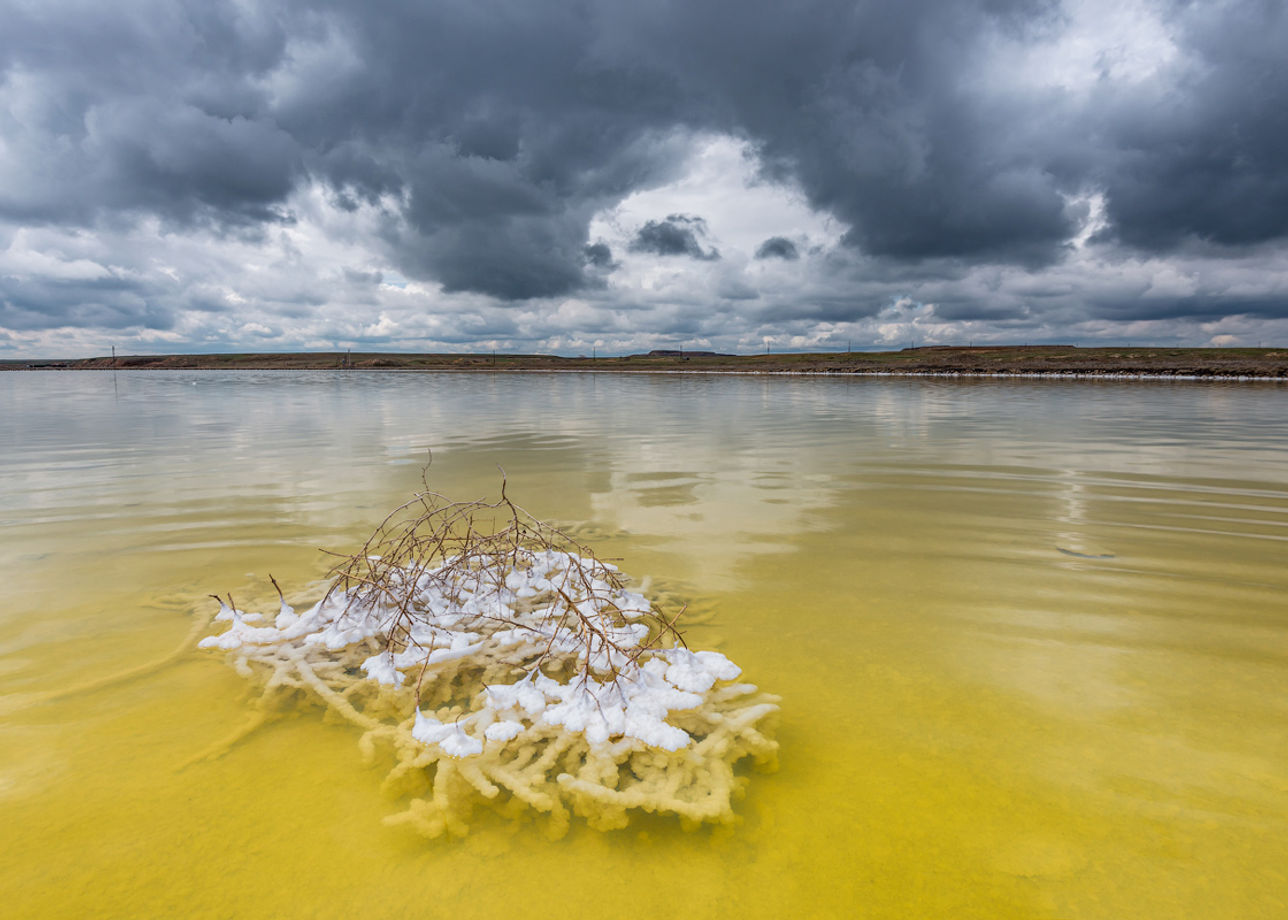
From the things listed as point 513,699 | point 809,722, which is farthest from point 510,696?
point 809,722

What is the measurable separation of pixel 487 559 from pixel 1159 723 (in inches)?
187

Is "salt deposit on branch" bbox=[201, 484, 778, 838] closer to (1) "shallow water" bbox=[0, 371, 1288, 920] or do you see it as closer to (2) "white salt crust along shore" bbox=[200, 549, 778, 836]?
(2) "white salt crust along shore" bbox=[200, 549, 778, 836]

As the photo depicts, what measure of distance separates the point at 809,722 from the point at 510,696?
→ 5.56 ft

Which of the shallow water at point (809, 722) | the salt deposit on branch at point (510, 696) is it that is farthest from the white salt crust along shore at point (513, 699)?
the shallow water at point (809, 722)

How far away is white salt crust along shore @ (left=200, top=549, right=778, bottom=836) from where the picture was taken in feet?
8.71

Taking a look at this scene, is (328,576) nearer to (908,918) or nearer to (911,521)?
(908,918)

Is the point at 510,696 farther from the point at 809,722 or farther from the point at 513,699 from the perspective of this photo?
the point at 809,722

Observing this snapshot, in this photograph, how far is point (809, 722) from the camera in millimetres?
3258

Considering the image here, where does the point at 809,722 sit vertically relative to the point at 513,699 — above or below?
below

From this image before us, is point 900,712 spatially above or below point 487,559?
below

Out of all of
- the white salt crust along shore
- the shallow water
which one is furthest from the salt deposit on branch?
the shallow water

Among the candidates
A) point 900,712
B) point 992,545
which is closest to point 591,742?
point 900,712

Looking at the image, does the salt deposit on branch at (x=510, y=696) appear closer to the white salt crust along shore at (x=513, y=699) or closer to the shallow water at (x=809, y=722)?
the white salt crust along shore at (x=513, y=699)

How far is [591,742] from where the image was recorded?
117 inches
